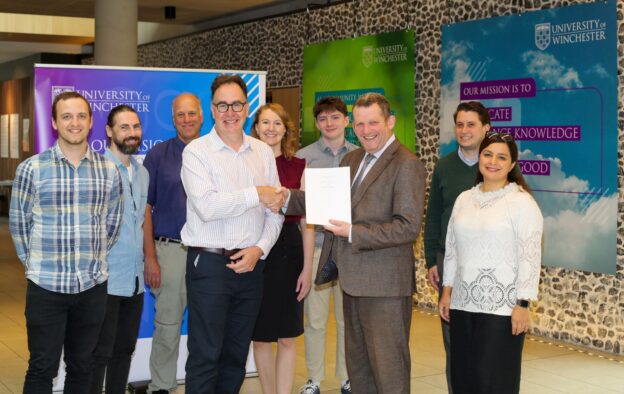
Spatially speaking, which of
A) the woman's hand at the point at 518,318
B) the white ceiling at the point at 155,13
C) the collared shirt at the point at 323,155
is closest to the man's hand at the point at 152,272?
the collared shirt at the point at 323,155

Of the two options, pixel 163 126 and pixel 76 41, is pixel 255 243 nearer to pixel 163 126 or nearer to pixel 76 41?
pixel 163 126

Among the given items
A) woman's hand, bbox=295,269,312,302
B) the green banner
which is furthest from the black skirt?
the green banner

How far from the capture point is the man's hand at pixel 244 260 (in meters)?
3.85

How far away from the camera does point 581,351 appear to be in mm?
6734

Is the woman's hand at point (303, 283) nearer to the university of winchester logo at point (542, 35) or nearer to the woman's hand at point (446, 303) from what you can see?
the woman's hand at point (446, 303)

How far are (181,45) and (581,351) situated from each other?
9506 mm

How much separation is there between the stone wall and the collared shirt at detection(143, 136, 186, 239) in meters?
3.53

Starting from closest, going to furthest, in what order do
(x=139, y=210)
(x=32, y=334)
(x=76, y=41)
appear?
(x=32, y=334), (x=139, y=210), (x=76, y=41)

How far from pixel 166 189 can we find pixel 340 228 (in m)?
1.52

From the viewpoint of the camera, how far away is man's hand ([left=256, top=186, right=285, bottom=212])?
3.88m

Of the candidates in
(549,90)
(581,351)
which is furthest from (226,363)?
(549,90)

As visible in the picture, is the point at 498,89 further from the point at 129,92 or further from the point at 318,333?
the point at 129,92

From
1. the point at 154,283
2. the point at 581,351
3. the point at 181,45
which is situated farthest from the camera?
the point at 181,45

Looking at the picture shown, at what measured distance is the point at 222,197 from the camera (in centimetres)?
377
